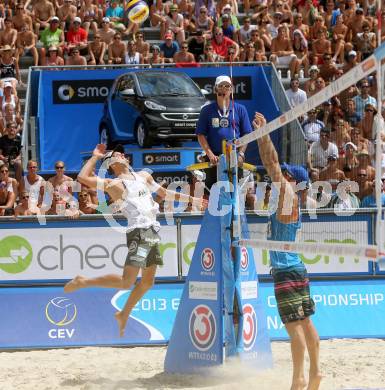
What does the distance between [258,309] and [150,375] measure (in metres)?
1.09

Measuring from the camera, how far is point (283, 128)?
14.3m

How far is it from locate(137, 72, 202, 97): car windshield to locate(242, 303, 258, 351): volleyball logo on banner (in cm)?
772

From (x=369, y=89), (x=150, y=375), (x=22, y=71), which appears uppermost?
(x=22, y=71)

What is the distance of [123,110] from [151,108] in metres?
0.61

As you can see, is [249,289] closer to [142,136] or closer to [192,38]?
[142,136]

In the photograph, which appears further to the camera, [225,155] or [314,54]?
[314,54]

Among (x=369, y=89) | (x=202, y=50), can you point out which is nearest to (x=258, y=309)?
(x=369, y=89)

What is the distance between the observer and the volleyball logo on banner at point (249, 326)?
25.3ft

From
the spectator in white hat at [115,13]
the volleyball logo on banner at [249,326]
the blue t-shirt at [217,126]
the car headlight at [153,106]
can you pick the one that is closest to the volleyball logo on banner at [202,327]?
the volleyball logo on banner at [249,326]

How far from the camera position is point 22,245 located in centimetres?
950

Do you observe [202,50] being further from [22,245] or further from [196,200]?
[196,200]

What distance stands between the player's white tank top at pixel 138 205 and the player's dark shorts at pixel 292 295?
178 cm

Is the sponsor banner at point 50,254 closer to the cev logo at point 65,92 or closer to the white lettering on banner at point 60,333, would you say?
the white lettering on banner at point 60,333

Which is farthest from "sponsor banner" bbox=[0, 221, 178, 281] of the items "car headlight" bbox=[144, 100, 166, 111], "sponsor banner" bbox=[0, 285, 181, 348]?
"car headlight" bbox=[144, 100, 166, 111]
